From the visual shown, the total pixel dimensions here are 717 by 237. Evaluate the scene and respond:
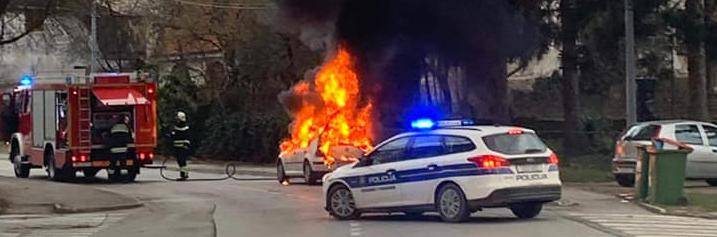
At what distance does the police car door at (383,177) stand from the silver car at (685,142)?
7550mm

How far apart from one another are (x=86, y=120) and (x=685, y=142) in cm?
1392

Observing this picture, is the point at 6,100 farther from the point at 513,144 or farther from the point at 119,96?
the point at 513,144

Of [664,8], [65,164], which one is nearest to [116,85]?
[65,164]

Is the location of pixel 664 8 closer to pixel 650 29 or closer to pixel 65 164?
pixel 650 29

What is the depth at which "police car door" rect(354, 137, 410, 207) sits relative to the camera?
1798 cm

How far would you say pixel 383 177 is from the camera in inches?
714

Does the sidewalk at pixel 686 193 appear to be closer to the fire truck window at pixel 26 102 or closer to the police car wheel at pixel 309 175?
the police car wheel at pixel 309 175

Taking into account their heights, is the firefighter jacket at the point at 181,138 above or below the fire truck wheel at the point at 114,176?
above

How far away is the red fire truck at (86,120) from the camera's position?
28719 millimetres

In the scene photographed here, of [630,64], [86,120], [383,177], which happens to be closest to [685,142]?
[630,64]

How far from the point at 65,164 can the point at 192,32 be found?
1561 centimetres

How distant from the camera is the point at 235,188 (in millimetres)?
27047

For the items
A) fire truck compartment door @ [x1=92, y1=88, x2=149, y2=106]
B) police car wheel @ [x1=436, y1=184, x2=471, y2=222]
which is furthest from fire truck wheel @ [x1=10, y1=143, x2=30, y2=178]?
police car wheel @ [x1=436, y1=184, x2=471, y2=222]

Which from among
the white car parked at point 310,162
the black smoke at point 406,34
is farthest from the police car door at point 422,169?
the black smoke at point 406,34
